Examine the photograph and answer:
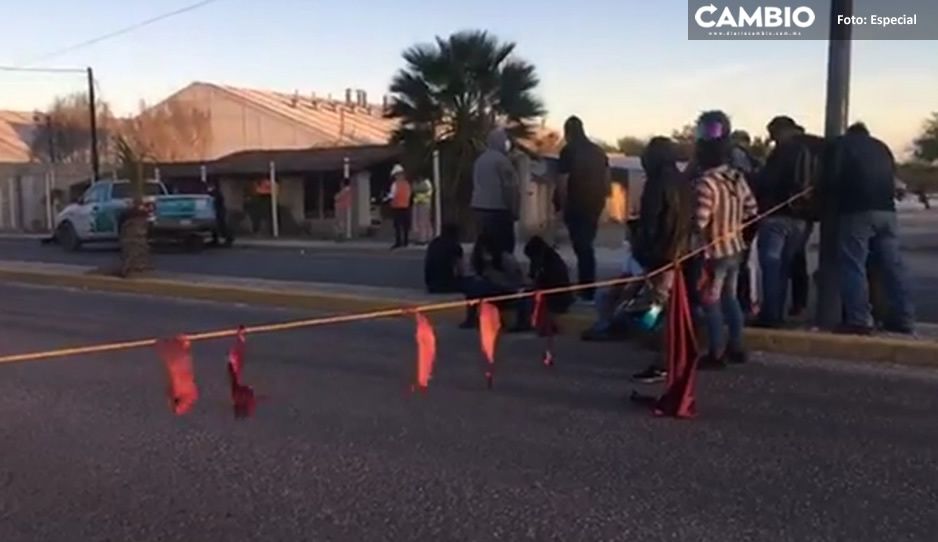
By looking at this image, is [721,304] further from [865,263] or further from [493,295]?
[493,295]

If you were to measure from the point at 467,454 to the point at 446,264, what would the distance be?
5.94 metres

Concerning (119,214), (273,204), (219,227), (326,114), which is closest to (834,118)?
(119,214)

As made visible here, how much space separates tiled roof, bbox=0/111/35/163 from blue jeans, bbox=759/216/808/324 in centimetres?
7346

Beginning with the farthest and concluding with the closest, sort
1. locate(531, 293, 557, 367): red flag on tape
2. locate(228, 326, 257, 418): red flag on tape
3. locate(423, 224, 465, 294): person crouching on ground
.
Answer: locate(423, 224, 465, 294): person crouching on ground, locate(531, 293, 557, 367): red flag on tape, locate(228, 326, 257, 418): red flag on tape

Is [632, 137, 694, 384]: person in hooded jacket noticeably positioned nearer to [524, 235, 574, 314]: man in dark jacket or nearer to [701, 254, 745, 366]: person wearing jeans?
[701, 254, 745, 366]: person wearing jeans

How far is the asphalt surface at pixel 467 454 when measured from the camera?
4949 millimetres

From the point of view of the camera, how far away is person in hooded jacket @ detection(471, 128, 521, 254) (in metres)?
10.7

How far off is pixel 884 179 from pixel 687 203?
2020mm

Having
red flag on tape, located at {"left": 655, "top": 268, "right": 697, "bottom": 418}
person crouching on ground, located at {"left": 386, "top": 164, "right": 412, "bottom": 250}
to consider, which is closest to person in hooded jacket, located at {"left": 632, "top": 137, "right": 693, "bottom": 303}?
red flag on tape, located at {"left": 655, "top": 268, "right": 697, "bottom": 418}

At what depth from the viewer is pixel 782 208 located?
9188mm

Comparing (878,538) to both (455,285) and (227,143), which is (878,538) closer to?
(455,285)

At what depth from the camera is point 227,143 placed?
6350 cm

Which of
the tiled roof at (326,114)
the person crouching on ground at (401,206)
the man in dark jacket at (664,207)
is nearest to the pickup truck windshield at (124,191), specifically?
the person crouching on ground at (401,206)

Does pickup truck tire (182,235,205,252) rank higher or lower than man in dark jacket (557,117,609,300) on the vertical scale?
lower
